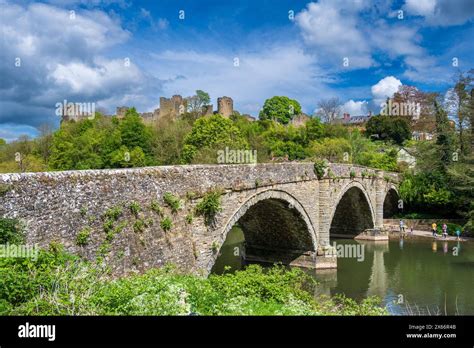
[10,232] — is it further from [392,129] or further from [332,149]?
[392,129]

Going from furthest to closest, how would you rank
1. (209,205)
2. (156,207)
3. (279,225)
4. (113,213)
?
1. (279,225)
2. (209,205)
3. (156,207)
4. (113,213)

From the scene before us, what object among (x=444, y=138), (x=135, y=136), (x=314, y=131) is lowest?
(x=444, y=138)

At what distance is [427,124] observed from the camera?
117ft

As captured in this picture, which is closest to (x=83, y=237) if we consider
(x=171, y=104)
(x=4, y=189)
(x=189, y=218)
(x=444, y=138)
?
(x=4, y=189)

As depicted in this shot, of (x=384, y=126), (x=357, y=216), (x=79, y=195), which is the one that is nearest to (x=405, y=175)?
(x=357, y=216)

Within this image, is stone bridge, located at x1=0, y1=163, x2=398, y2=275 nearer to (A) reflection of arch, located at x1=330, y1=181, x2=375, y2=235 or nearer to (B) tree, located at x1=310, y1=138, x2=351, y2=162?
(A) reflection of arch, located at x1=330, y1=181, x2=375, y2=235

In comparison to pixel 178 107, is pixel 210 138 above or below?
below

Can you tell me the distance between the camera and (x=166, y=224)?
9789mm

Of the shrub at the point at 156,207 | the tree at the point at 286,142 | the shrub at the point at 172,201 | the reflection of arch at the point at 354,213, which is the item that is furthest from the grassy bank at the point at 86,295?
the tree at the point at 286,142

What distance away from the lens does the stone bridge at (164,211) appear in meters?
6.97

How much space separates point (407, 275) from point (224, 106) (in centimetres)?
4259

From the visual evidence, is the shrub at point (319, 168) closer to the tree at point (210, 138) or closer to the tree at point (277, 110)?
the tree at point (210, 138)
